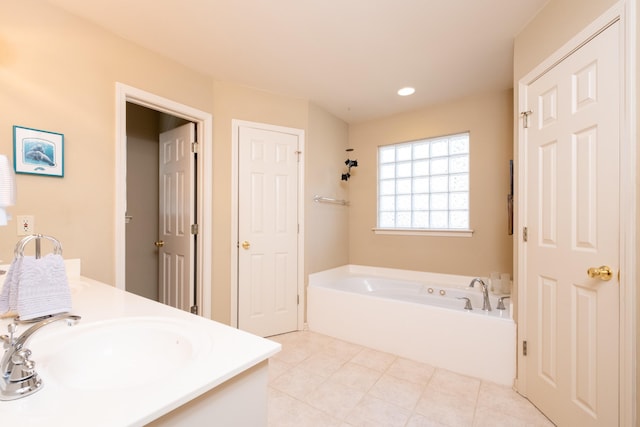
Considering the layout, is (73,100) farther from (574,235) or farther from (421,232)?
(421,232)

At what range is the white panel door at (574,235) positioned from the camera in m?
1.31

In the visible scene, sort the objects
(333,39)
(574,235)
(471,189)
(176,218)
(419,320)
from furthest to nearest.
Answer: (471,189) < (176,218) < (419,320) < (333,39) < (574,235)

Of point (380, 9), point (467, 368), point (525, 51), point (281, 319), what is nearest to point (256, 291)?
point (281, 319)

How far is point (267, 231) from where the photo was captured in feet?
9.48

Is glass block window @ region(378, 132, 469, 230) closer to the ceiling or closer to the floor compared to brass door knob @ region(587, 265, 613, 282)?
closer to the ceiling

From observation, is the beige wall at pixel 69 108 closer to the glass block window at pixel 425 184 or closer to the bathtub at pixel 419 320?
the bathtub at pixel 419 320

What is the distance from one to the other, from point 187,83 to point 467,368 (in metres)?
3.15

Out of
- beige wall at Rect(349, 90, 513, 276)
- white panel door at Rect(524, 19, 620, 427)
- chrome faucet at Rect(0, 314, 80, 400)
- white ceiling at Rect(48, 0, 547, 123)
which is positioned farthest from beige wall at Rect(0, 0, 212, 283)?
white panel door at Rect(524, 19, 620, 427)

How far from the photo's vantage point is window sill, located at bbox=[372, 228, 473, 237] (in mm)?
3064

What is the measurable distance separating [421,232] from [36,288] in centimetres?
315

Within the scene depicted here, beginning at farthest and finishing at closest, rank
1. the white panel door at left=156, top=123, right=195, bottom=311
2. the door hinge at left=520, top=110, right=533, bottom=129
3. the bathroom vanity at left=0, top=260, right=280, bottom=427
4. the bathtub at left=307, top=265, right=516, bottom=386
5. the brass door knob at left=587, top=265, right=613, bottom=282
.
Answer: the white panel door at left=156, top=123, right=195, bottom=311 < the bathtub at left=307, top=265, right=516, bottom=386 < the door hinge at left=520, top=110, right=533, bottom=129 < the brass door knob at left=587, top=265, right=613, bottom=282 < the bathroom vanity at left=0, top=260, right=280, bottom=427

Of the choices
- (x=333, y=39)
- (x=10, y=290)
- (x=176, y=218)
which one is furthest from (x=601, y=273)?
(x=176, y=218)

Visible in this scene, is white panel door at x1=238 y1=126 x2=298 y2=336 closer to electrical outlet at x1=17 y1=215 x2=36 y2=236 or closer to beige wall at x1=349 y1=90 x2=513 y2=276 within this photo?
beige wall at x1=349 y1=90 x2=513 y2=276

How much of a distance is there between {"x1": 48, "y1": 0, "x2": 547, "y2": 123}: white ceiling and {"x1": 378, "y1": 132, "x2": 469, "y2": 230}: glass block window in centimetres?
65
